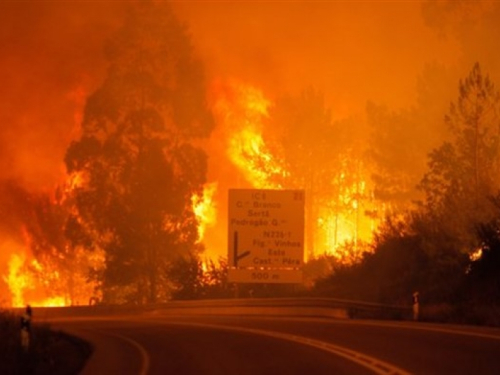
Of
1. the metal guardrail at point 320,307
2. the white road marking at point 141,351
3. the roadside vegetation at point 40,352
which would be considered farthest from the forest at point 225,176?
the roadside vegetation at point 40,352

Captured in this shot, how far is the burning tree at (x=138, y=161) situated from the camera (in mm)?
53531

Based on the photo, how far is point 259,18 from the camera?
81188mm

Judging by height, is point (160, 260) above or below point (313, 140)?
below

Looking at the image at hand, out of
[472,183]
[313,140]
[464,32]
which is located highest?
[464,32]

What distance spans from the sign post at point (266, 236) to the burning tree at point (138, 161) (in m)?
14.2

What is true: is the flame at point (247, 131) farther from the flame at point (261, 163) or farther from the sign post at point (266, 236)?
the sign post at point (266, 236)

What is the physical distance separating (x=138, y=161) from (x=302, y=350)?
35.7 meters

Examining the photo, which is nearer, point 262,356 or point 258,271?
point 262,356

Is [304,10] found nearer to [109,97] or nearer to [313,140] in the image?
[313,140]

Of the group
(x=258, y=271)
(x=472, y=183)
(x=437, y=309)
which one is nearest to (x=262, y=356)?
(x=437, y=309)

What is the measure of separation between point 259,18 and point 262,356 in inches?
2574

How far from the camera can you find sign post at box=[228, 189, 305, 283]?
39938 millimetres

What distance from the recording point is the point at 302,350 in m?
19.3

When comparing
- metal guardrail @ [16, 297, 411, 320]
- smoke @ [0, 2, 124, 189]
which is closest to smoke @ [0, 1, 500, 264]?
smoke @ [0, 2, 124, 189]
